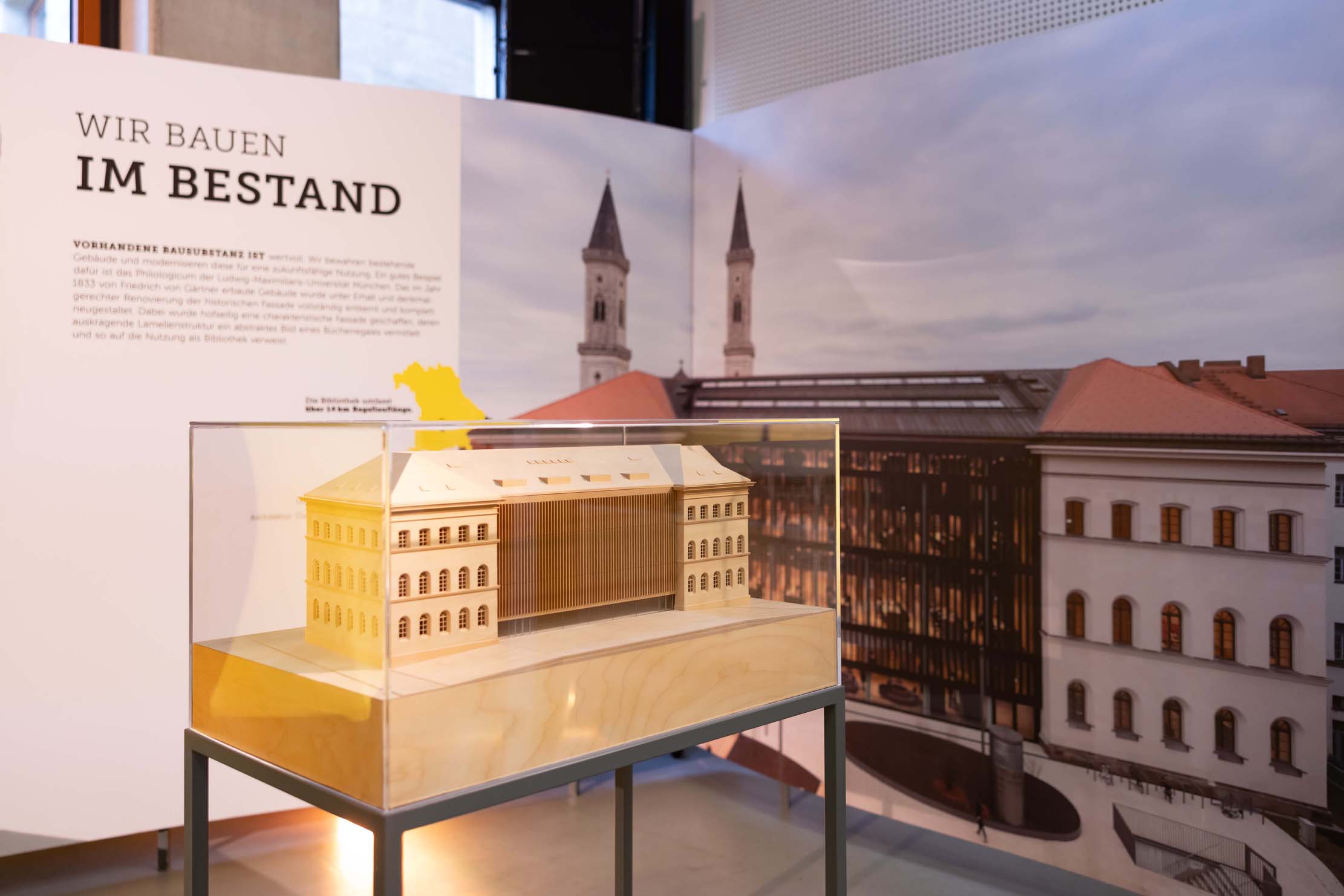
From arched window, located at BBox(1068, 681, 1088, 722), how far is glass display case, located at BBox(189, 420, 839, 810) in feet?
6.54

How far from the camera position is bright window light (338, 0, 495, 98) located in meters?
5.11

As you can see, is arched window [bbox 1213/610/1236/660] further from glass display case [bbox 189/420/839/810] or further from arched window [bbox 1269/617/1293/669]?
glass display case [bbox 189/420/839/810]

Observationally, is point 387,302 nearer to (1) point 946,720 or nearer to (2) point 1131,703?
(1) point 946,720

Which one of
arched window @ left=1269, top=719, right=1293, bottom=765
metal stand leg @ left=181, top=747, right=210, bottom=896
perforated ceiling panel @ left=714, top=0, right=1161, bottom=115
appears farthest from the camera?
perforated ceiling panel @ left=714, top=0, right=1161, bottom=115

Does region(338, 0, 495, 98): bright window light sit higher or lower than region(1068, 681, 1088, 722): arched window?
higher

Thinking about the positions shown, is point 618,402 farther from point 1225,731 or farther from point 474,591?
point 474,591

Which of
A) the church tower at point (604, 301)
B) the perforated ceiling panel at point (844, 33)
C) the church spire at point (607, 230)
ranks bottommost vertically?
the church tower at point (604, 301)

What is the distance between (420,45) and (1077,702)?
14.9 ft

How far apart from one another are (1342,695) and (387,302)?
3.80 metres

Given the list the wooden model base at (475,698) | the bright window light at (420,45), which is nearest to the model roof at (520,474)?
the wooden model base at (475,698)

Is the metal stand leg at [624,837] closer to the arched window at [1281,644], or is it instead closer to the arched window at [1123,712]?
the arched window at [1123,712]

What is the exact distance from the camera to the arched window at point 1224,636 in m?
3.42

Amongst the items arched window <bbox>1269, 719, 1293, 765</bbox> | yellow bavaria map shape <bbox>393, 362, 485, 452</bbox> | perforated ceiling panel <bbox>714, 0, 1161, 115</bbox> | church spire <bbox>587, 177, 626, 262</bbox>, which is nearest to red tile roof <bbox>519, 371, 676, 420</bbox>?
yellow bavaria map shape <bbox>393, 362, 485, 452</bbox>

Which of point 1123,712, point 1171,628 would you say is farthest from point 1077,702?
point 1171,628
